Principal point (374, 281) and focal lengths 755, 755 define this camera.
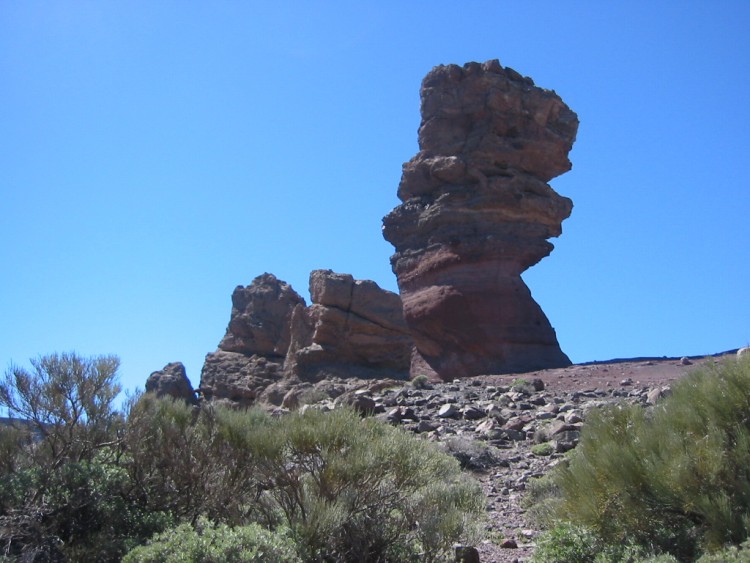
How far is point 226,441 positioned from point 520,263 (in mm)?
28189

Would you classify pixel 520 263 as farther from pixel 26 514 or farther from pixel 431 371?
pixel 26 514

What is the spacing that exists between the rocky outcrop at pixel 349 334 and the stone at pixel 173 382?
18.0 feet

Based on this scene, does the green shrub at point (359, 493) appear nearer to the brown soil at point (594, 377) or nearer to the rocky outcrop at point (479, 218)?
the brown soil at point (594, 377)

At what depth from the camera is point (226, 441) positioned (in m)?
10.1

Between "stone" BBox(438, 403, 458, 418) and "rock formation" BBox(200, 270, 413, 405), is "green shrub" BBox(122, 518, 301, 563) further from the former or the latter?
"rock formation" BBox(200, 270, 413, 405)

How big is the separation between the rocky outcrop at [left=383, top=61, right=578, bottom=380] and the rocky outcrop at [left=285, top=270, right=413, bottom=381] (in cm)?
683

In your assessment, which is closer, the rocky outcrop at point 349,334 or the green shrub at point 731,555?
the green shrub at point 731,555

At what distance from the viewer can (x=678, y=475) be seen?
7082 millimetres

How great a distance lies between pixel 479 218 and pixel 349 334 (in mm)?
11997

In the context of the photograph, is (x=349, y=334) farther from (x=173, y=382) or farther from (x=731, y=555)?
(x=731, y=555)

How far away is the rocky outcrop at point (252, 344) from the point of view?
31.5 meters

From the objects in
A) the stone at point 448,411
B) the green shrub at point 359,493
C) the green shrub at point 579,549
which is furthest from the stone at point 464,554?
the stone at point 448,411

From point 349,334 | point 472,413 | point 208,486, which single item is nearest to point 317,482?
point 208,486

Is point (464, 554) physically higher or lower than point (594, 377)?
lower
